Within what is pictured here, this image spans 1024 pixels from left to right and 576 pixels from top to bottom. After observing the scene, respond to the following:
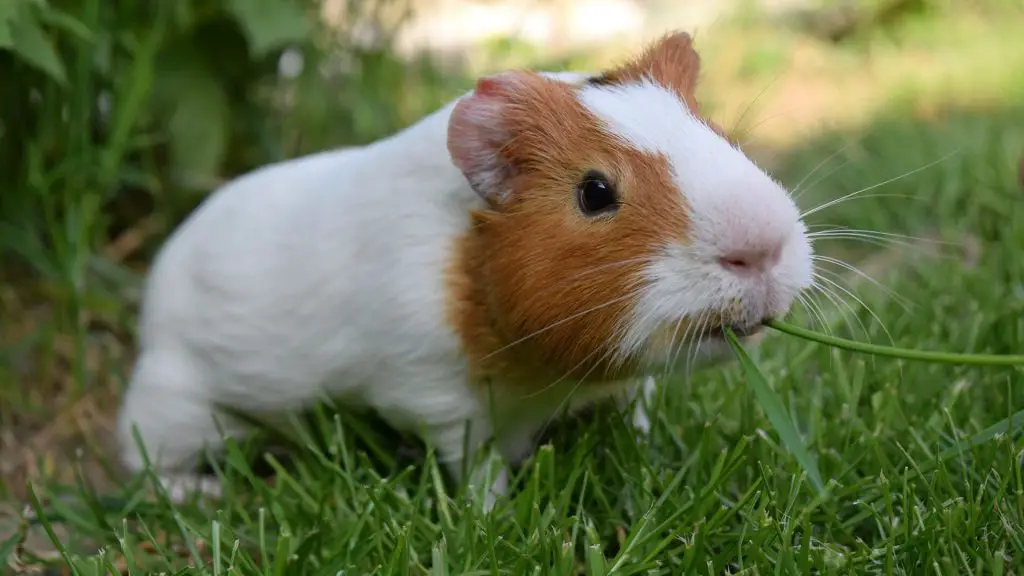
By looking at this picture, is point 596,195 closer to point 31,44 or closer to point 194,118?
point 31,44

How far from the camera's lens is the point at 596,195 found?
1729 mm

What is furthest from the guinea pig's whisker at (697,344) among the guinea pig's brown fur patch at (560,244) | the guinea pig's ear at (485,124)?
the guinea pig's ear at (485,124)

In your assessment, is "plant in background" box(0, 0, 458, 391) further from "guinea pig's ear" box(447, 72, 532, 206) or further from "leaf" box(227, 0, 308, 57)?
"guinea pig's ear" box(447, 72, 532, 206)

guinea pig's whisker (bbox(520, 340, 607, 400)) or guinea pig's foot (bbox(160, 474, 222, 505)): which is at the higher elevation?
guinea pig's whisker (bbox(520, 340, 607, 400))

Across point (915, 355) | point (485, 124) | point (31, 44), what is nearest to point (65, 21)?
point (31, 44)

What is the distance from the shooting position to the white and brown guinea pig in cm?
163

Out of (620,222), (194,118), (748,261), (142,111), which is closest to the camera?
(748,261)

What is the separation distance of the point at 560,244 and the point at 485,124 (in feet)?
0.93

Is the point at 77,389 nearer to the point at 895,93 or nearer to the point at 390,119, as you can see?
the point at 390,119

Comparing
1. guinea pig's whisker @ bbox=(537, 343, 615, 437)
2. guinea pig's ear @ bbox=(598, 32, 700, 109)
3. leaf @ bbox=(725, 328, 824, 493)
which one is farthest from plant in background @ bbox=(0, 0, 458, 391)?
leaf @ bbox=(725, 328, 824, 493)

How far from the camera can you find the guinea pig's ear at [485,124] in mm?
1816

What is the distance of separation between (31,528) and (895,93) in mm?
4384

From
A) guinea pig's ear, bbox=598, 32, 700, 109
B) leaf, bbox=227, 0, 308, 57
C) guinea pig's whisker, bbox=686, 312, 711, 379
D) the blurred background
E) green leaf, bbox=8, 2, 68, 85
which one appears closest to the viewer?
guinea pig's whisker, bbox=686, 312, 711, 379

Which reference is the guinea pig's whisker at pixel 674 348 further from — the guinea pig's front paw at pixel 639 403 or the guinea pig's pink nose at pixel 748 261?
the guinea pig's front paw at pixel 639 403
